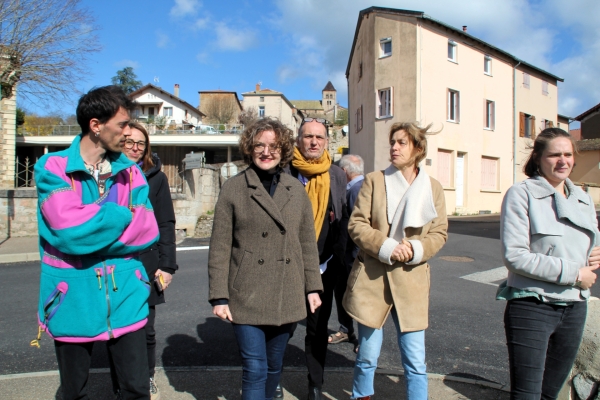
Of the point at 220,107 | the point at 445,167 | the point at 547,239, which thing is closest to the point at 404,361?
the point at 547,239

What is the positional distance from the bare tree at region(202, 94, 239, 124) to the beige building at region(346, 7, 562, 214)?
1429 inches

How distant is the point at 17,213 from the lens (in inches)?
527

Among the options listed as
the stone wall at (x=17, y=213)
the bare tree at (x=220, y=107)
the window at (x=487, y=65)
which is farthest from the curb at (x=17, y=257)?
the bare tree at (x=220, y=107)

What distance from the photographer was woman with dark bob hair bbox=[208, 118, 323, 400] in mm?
2533

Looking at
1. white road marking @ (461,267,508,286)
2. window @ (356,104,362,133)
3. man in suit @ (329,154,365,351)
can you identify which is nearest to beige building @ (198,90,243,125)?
window @ (356,104,362,133)

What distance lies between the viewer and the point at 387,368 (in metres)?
3.83

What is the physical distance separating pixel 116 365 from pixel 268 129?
5.22ft

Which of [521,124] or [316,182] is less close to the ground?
[521,124]

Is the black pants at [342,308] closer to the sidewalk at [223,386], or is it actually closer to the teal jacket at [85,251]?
the sidewalk at [223,386]

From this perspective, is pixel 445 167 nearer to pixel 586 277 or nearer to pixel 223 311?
pixel 586 277

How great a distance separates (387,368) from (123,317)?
2.48 meters

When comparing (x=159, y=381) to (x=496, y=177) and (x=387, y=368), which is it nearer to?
(x=387, y=368)

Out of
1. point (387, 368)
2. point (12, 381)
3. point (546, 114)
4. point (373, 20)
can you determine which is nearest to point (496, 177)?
point (546, 114)

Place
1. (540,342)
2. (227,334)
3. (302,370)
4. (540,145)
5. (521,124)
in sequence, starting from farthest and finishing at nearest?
(521,124) → (227,334) → (302,370) → (540,145) → (540,342)
